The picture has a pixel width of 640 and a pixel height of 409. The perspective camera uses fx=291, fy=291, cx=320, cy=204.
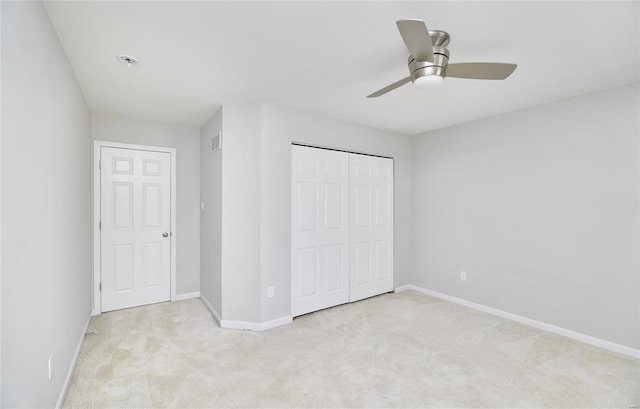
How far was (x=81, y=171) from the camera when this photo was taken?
9.05 feet

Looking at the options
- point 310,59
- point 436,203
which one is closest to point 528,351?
point 436,203

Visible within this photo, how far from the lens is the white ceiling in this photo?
5.31ft

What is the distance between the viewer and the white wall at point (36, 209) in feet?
3.99

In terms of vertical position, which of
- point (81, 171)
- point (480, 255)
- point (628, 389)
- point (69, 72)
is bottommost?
point (628, 389)

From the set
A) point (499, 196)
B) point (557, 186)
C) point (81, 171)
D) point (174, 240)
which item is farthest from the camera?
point (174, 240)

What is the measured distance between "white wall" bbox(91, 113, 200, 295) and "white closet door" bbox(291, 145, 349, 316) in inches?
63.2

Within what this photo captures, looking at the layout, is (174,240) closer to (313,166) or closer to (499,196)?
(313,166)

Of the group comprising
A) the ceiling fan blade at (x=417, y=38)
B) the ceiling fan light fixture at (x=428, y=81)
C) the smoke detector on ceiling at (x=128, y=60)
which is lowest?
the ceiling fan light fixture at (x=428, y=81)

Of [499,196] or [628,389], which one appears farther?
[499,196]

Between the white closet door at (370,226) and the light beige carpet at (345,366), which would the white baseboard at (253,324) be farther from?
the white closet door at (370,226)

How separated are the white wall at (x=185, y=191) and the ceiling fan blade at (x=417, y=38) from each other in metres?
3.29

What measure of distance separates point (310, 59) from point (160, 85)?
1429mm

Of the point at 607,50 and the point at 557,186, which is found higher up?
the point at 607,50

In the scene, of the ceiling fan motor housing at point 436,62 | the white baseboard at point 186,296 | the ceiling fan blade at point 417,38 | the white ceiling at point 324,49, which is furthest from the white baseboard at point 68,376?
the ceiling fan motor housing at point 436,62
